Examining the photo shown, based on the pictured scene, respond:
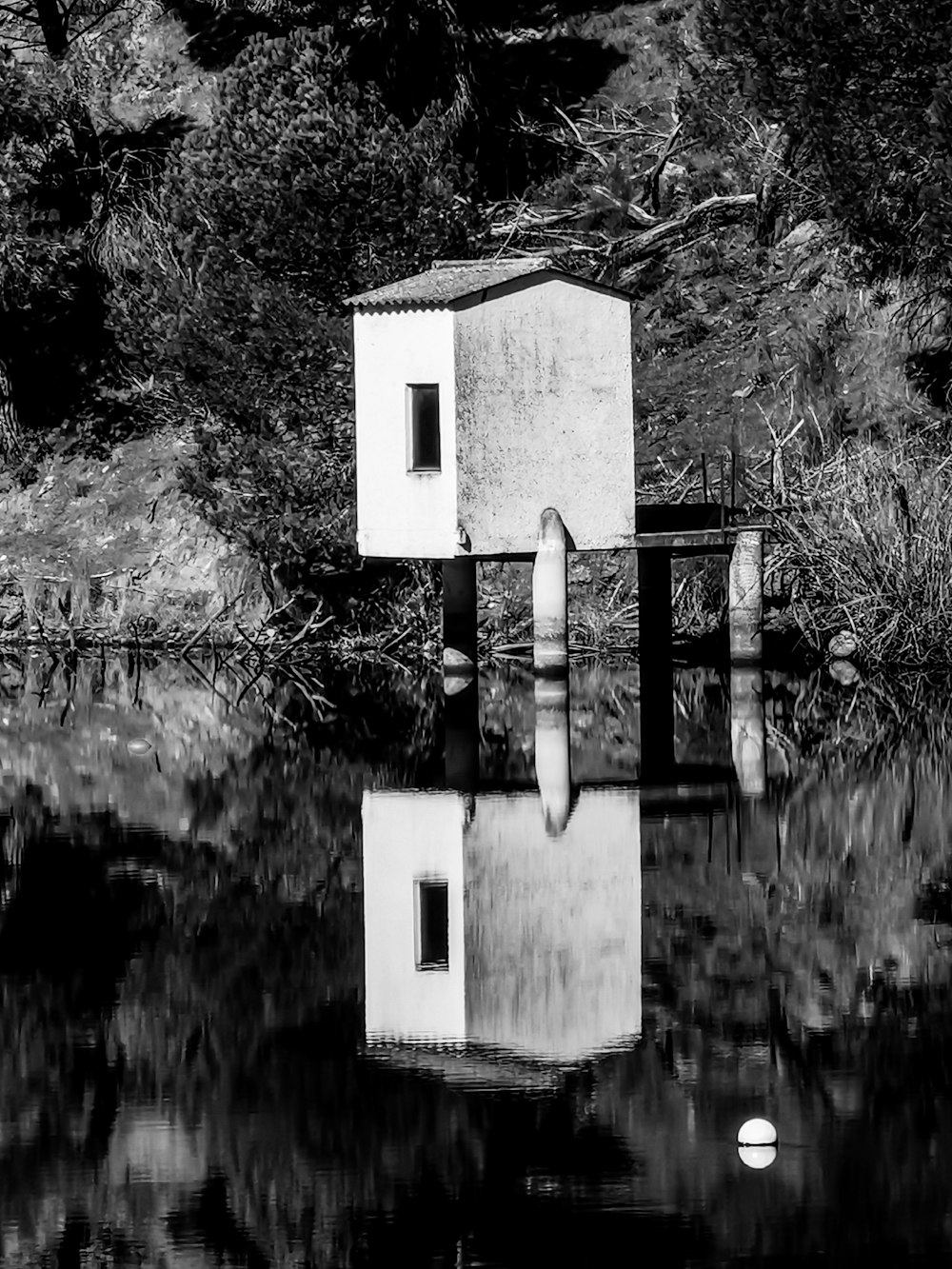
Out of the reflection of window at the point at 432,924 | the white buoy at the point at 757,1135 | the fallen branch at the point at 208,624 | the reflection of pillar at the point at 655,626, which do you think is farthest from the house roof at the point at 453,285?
the white buoy at the point at 757,1135

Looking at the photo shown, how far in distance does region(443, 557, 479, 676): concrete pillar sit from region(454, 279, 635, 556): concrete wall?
241cm

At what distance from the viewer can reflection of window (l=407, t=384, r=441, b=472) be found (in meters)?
29.7

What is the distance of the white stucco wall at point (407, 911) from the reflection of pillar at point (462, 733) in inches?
31.0

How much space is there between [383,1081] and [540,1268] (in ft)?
9.58

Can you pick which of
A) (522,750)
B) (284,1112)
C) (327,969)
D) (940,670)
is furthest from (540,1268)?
(940,670)

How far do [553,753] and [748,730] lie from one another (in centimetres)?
260

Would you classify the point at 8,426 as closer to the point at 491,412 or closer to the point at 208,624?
the point at 208,624

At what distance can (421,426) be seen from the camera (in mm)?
29719

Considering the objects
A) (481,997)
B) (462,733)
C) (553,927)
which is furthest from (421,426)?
(481,997)

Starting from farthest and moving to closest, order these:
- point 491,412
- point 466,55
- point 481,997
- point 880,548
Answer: point 466,55
point 880,548
point 491,412
point 481,997

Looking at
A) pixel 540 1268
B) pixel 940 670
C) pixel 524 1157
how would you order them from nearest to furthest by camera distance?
pixel 540 1268, pixel 524 1157, pixel 940 670

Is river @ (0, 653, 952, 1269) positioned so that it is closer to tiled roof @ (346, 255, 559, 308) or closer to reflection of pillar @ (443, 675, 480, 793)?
reflection of pillar @ (443, 675, 480, 793)

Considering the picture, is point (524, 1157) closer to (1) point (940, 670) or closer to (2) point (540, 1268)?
(2) point (540, 1268)

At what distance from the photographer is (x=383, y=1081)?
13977 millimetres
